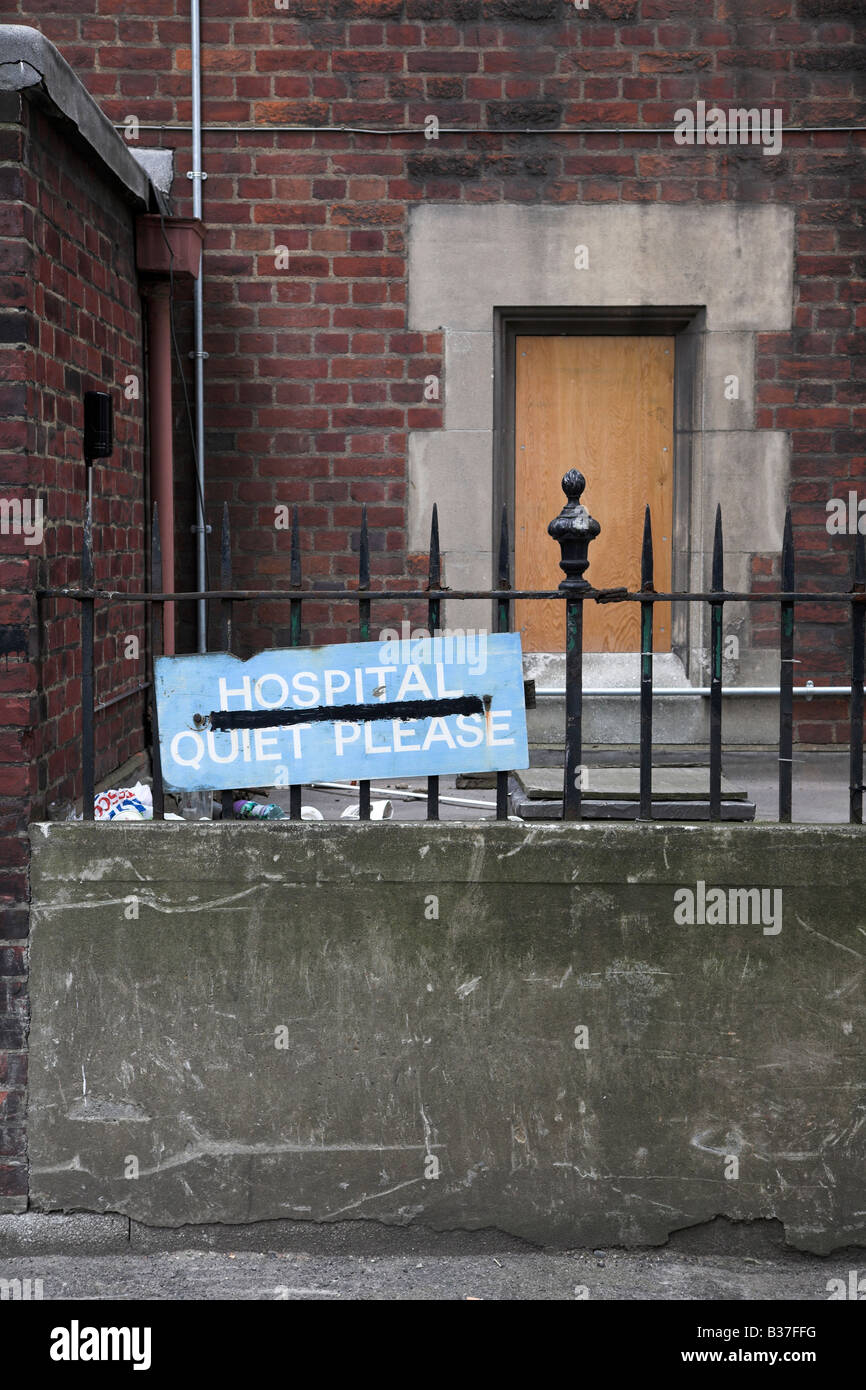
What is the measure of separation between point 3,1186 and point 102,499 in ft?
7.99

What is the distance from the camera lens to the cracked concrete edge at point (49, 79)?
12.3ft

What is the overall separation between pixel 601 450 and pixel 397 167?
177cm

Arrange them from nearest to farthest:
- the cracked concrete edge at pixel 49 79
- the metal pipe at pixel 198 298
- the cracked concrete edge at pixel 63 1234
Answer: the cracked concrete edge at pixel 49 79
the cracked concrete edge at pixel 63 1234
the metal pipe at pixel 198 298

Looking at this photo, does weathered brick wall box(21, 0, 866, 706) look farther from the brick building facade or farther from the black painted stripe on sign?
the black painted stripe on sign

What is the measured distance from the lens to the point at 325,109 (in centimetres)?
701

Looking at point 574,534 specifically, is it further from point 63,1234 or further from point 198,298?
point 198,298

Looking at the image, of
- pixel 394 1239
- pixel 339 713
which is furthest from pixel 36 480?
pixel 394 1239

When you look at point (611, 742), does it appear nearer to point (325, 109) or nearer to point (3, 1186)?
point (325, 109)

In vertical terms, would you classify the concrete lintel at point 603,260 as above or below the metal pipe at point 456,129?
below

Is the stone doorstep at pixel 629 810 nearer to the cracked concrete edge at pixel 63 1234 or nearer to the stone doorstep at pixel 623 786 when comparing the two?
the stone doorstep at pixel 623 786

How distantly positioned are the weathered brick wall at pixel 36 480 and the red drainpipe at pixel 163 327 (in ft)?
3.37

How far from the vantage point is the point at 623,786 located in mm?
5137

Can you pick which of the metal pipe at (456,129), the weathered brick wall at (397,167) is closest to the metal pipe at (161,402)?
the weathered brick wall at (397,167)

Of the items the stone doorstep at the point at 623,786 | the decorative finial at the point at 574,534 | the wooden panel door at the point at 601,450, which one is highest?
the wooden panel door at the point at 601,450
